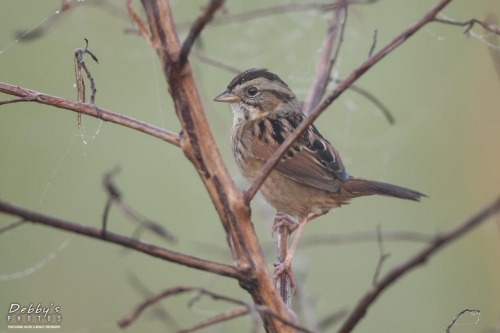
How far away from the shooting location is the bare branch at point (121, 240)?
3.56 ft

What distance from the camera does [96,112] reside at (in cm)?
149

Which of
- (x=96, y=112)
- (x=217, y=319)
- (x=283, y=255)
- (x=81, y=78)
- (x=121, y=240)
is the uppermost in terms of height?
(x=81, y=78)

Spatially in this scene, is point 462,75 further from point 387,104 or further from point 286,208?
point 286,208

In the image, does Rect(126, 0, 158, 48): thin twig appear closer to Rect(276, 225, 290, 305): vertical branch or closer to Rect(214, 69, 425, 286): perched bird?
Rect(276, 225, 290, 305): vertical branch

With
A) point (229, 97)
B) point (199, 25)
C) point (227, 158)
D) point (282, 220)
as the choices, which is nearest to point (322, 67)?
point (229, 97)

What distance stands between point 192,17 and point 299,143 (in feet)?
7.82

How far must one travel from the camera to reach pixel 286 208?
9.12 ft

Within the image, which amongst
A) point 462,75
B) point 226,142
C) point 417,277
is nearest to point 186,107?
point 226,142

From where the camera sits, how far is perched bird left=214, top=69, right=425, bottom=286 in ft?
9.18

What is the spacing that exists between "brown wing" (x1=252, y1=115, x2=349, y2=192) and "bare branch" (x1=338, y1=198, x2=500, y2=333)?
173cm

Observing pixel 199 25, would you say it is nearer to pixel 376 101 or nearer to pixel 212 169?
pixel 212 169

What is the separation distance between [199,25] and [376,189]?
1.60 meters

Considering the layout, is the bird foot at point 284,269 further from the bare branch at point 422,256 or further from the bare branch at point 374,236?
the bare branch at point 422,256

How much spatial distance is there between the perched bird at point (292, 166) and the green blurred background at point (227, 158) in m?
1.01
